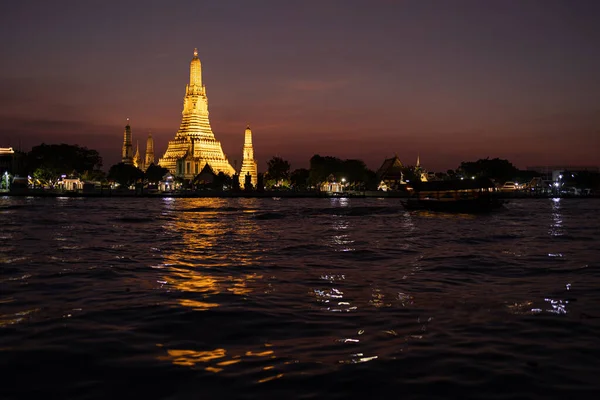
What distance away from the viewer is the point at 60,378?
19.1 feet

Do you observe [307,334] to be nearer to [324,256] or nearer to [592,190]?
[324,256]

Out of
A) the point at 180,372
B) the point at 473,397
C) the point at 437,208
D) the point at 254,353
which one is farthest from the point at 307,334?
the point at 437,208

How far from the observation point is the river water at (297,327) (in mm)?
5680

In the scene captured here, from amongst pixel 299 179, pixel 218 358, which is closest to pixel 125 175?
pixel 299 179

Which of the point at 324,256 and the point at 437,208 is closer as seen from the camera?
the point at 324,256

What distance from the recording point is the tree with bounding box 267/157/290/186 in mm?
139125

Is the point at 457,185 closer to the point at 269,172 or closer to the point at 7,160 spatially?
the point at 269,172

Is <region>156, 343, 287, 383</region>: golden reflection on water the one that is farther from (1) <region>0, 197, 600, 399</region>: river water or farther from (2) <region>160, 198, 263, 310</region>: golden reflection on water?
(2) <region>160, 198, 263, 310</region>: golden reflection on water

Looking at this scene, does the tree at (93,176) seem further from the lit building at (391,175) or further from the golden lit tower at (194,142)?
the lit building at (391,175)

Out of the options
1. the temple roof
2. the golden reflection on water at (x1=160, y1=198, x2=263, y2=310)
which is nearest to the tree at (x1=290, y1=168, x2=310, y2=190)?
the temple roof

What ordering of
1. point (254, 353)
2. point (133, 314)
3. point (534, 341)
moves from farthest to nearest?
point (133, 314) < point (534, 341) < point (254, 353)

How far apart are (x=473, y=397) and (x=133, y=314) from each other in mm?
5301

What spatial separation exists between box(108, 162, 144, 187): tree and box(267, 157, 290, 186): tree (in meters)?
31.9

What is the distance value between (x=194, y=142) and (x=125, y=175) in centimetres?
2329
